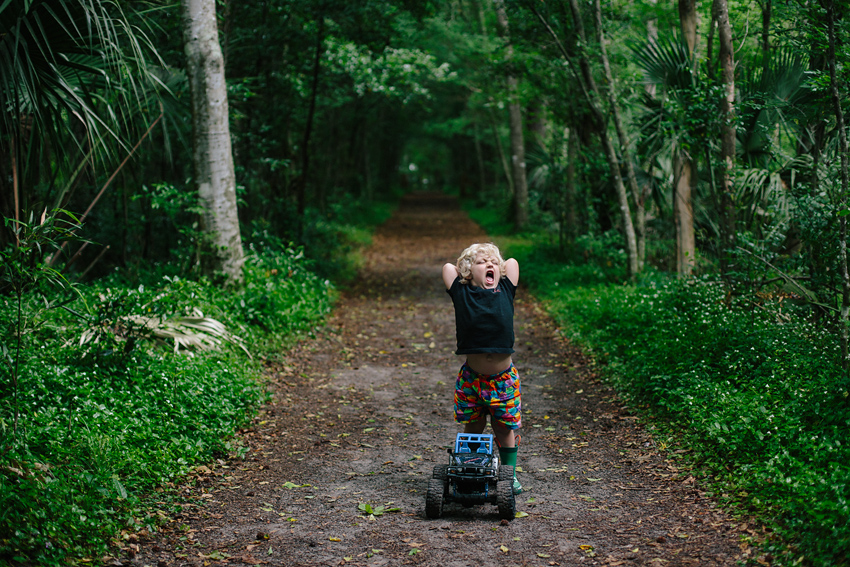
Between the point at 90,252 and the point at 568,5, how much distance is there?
9497 mm

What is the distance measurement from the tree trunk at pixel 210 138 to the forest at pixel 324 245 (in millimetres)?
26

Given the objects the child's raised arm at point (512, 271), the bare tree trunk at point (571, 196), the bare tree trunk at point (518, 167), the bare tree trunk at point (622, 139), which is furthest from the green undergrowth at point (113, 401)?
the bare tree trunk at point (518, 167)

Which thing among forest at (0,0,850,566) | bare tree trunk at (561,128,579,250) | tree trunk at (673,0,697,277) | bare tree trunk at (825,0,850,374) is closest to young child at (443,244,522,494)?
forest at (0,0,850,566)

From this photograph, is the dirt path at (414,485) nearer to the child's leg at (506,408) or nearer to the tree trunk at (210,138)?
the child's leg at (506,408)

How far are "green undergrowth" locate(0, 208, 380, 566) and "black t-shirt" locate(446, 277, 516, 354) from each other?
2.21m

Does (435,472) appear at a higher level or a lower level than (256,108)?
lower

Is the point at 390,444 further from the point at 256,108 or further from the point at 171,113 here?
the point at 256,108

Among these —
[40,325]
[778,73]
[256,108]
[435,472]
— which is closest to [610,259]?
[778,73]

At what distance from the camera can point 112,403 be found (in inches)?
198

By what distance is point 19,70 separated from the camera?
5.18 metres

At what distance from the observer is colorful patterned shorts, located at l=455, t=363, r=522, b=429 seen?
4281mm

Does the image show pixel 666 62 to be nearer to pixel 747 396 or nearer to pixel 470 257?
pixel 747 396

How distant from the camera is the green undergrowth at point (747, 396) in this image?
141 inches

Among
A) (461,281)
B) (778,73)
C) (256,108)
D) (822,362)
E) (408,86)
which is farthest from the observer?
(408,86)
